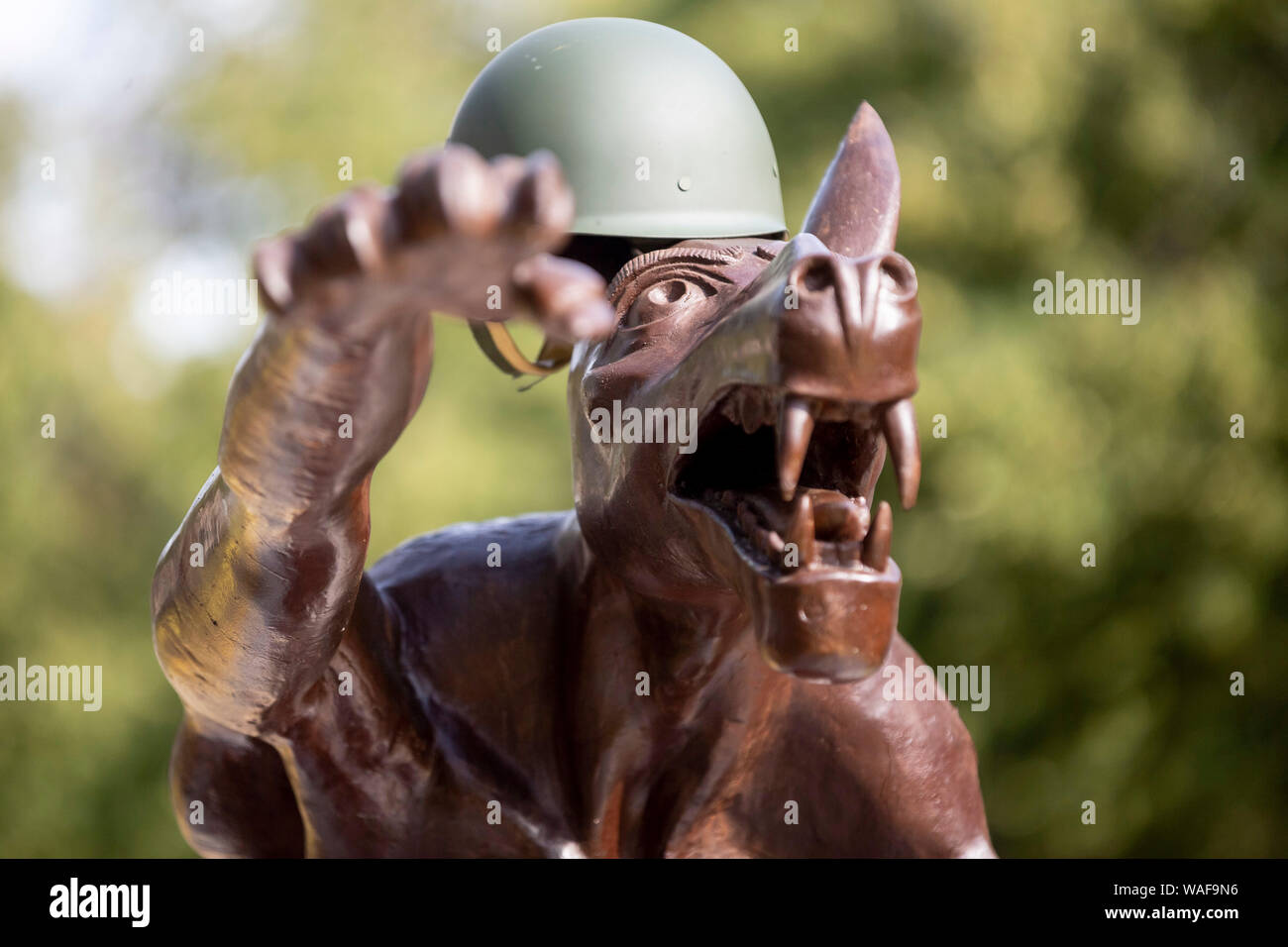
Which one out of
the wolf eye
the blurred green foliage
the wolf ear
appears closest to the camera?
the wolf eye

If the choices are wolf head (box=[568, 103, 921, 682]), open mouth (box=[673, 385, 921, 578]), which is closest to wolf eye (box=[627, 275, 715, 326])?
wolf head (box=[568, 103, 921, 682])

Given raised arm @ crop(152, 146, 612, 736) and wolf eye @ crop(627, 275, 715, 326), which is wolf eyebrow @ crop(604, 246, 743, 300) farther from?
raised arm @ crop(152, 146, 612, 736)

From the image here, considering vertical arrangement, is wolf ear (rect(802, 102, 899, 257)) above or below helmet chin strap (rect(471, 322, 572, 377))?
above

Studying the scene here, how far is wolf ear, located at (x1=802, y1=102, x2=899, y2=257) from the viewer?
1.78m

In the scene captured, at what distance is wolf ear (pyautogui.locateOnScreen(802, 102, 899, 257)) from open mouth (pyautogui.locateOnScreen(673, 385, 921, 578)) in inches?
12.5

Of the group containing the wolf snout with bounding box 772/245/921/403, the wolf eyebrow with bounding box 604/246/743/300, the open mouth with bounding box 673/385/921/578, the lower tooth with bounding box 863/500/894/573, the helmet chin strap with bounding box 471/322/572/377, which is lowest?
the lower tooth with bounding box 863/500/894/573

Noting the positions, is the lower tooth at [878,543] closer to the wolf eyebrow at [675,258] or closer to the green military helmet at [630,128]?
the wolf eyebrow at [675,258]

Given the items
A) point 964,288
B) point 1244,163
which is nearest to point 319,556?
point 964,288

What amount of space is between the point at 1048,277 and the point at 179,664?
142 inches

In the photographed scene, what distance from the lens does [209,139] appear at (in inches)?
205

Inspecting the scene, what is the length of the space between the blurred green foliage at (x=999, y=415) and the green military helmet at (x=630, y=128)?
2547mm

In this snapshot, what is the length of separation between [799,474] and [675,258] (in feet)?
1.43

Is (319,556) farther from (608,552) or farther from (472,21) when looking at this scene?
(472,21)

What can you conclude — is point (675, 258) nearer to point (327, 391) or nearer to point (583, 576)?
point (583, 576)
